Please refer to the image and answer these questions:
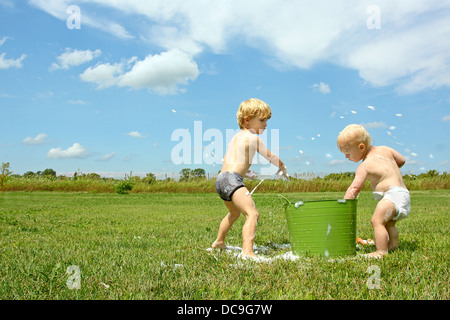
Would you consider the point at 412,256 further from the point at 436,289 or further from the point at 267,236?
the point at 267,236

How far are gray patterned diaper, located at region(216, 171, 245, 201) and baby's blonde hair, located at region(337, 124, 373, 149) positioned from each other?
1.12 metres

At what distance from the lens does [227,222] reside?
3.95m

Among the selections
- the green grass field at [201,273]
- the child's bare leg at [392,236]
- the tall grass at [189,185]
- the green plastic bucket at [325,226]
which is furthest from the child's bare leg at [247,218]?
the tall grass at [189,185]

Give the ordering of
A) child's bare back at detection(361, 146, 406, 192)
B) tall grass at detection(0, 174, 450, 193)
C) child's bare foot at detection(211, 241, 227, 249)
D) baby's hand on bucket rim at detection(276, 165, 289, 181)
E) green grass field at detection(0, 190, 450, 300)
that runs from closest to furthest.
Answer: green grass field at detection(0, 190, 450, 300) → child's bare back at detection(361, 146, 406, 192) → baby's hand on bucket rim at detection(276, 165, 289, 181) → child's bare foot at detection(211, 241, 227, 249) → tall grass at detection(0, 174, 450, 193)

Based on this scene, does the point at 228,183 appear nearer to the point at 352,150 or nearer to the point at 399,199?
the point at 352,150

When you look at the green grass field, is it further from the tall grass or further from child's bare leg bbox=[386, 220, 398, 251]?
the tall grass

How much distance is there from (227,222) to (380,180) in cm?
160

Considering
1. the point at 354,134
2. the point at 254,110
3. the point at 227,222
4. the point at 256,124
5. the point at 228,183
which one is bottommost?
the point at 227,222

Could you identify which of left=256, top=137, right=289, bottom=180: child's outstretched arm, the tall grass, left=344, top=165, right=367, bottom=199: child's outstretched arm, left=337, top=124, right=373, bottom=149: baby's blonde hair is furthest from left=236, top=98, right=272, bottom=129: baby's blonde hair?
the tall grass

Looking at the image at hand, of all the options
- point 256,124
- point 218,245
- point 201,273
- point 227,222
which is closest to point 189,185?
point 218,245

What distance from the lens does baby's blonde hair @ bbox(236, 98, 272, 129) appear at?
3.75 metres
